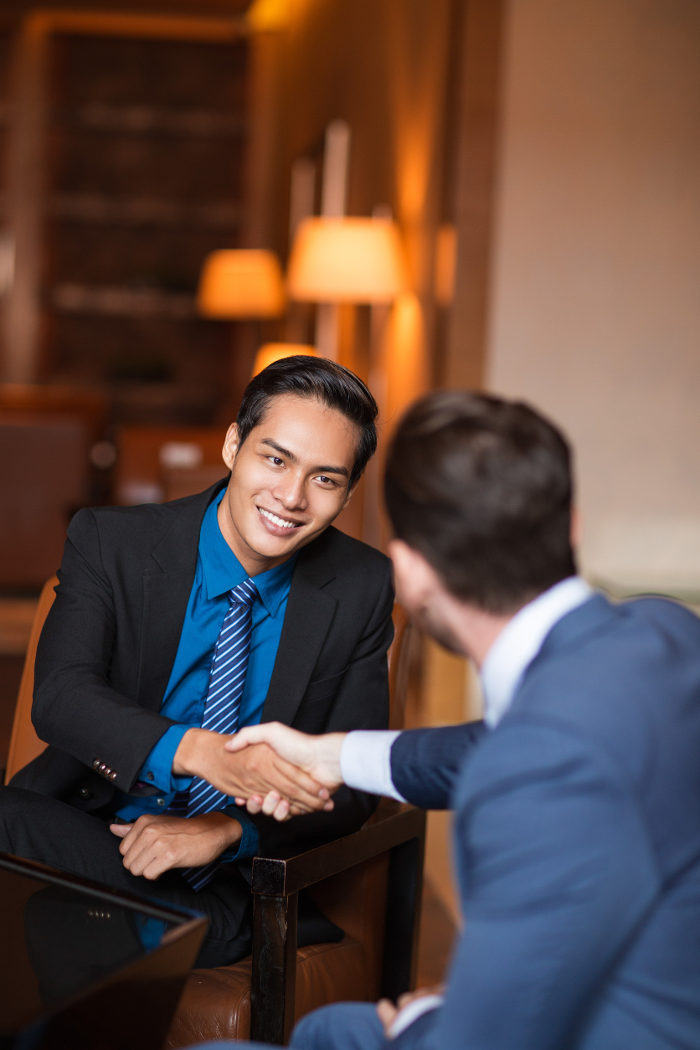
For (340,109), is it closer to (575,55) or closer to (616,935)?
(575,55)

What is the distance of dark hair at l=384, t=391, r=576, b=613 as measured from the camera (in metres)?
0.96

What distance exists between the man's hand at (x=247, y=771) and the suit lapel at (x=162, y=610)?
21 centimetres

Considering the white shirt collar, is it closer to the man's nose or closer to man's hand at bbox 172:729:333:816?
man's hand at bbox 172:729:333:816

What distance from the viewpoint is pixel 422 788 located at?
4.62 ft

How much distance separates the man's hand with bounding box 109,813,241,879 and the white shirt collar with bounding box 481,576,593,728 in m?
0.74

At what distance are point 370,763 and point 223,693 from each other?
387mm

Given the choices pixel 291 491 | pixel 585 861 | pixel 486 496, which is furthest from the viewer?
pixel 291 491

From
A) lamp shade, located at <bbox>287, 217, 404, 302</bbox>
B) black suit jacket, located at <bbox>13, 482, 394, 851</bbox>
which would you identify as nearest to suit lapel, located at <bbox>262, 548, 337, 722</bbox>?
black suit jacket, located at <bbox>13, 482, 394, 851</bbox>

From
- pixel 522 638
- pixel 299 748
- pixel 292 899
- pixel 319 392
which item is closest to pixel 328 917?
pixel 292 899

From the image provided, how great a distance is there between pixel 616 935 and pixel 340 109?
22.4 feet

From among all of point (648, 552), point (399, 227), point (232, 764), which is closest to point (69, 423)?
point (399, 227)

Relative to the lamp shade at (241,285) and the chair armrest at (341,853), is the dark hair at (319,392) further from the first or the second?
the lamp shade at (241,285)

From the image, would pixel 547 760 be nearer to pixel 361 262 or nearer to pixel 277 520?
pixel 277 520

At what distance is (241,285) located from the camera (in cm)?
827
